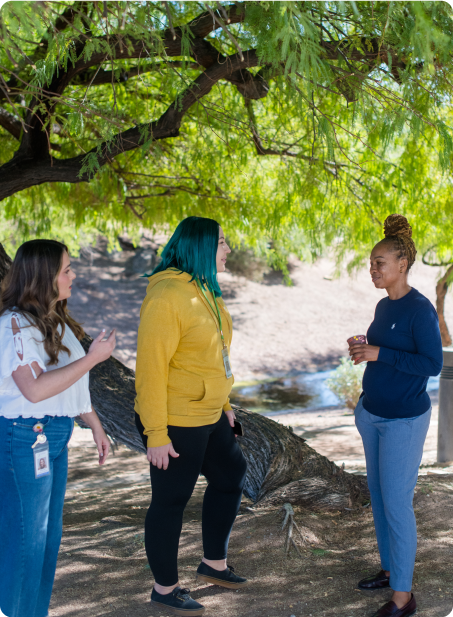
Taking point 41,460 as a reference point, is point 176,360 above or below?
above

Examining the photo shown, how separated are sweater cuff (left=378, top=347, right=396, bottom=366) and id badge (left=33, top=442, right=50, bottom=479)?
1453mm

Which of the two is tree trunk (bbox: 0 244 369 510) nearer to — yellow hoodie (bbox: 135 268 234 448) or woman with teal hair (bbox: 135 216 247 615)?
woman with teal hair (bbox: 135 216 247 615)

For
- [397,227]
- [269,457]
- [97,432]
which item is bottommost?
[269,457]

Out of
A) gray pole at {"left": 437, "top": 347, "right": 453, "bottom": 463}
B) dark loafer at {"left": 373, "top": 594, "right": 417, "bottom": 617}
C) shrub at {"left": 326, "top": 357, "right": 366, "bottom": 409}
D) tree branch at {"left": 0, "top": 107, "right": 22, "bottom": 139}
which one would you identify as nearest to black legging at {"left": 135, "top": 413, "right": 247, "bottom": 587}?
dark loafer at {"left": 373, "top": 594, "right": 417, "bottom": 617}

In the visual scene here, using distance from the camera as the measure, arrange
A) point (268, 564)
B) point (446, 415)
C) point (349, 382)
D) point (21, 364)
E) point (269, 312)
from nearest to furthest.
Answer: point (21, 364), point (268, 564), point (446, 415), point (349, 382), point (269, 312)

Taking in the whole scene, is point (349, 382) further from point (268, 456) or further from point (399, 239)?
point (399, 239)

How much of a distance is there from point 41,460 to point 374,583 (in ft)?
5.52

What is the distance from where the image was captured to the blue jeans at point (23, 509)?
78.1 inches

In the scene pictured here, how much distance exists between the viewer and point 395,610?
7.86 ft

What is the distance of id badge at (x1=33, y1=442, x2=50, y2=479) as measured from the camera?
78.6 inches

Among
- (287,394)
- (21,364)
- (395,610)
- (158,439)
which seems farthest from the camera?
(287,394)

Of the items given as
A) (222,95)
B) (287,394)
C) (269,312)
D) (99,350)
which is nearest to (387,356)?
(99,350)

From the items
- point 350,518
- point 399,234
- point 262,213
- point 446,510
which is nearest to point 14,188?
point 262,213

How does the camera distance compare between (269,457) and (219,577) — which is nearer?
(219,577)
